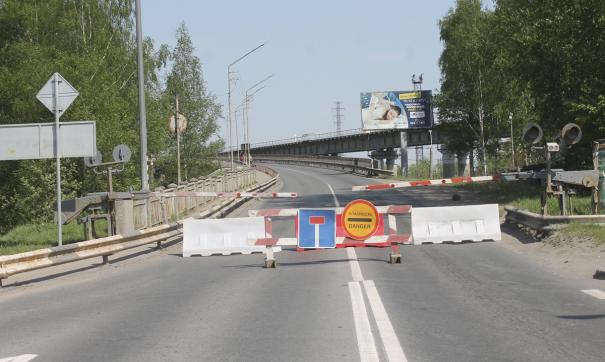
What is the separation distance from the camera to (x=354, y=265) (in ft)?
42.5

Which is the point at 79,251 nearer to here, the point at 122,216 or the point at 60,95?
the point at 60,95

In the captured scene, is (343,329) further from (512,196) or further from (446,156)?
(446,156)

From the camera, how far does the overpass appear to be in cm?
8012

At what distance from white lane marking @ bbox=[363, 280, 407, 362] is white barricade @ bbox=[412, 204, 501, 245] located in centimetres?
487

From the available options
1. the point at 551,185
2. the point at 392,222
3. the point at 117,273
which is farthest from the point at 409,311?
the point at 551,185

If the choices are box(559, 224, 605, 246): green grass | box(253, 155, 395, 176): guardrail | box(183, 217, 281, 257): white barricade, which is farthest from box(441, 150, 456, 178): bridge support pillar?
box(183, 217, 281, 257): white barricade

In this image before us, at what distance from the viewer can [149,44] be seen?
163 ft

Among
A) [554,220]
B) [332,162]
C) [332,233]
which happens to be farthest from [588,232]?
[332,162]

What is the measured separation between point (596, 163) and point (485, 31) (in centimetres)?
3109

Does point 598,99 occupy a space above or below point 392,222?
above

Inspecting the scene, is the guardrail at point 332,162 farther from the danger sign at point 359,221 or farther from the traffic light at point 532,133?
the danger sign at point 359,221

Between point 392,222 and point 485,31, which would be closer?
point 392,222

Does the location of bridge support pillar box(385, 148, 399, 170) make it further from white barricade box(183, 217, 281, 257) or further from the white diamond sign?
the white diamond sign

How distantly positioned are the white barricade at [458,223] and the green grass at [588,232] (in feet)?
4.63
